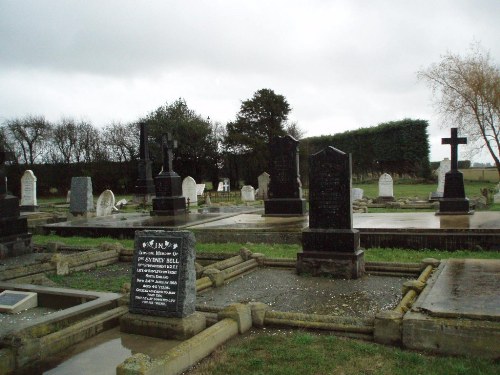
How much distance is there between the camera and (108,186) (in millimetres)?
40594

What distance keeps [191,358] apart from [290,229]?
768 cm

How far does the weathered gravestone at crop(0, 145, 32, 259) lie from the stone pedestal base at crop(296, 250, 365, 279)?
24.9 ft

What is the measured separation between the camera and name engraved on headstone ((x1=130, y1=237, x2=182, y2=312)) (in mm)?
4922

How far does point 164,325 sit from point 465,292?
3.79m

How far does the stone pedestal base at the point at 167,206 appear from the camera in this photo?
687 inches

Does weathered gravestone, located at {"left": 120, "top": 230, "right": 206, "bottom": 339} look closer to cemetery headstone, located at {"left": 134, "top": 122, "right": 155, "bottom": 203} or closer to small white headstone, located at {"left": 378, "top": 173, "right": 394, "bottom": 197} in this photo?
small white headstone, located at {"left": 378, "top": 173, "right": 394, "bottom": 197}

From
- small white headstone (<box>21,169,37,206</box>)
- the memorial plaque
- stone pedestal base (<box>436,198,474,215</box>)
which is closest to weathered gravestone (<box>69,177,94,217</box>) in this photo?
small white headstone (<box>21,169,37,206</box>)

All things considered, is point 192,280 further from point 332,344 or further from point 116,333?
point 332,344

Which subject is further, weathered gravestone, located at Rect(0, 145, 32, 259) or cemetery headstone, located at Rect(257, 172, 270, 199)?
cemetery headstone, located at Rect(257, 172, 270, 199)

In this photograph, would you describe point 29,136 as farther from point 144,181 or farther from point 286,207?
point 286,207

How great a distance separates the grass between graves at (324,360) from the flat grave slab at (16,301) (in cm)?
347

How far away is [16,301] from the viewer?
6.44 metres

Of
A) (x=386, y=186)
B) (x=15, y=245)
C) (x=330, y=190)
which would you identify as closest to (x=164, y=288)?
(x=330, y=190)

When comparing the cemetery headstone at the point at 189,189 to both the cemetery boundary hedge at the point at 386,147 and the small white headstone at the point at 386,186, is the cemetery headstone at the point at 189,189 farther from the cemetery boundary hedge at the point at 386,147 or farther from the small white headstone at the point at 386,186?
the cemetery boundary hedge at the point at 386,147
